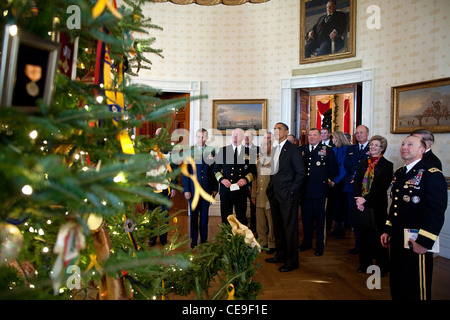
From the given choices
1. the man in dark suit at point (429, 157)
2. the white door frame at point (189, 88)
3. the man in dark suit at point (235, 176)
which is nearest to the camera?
the man in dark suit at point (429, 157)

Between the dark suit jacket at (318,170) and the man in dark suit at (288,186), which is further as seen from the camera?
the dark suit jacket at (318,170)

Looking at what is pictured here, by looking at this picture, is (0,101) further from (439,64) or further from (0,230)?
(439,64)

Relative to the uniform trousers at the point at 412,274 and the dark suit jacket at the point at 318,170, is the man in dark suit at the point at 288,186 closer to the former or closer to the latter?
the dark suit jacket at the point at 318,170

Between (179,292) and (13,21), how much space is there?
5.80 feet

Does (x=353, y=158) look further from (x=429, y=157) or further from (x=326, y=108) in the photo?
(x=326, y=108)

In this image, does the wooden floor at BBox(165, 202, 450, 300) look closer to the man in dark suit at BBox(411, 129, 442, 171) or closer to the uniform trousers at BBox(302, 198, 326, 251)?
the uniform trousers at BBox(302, 198, 326, 251)

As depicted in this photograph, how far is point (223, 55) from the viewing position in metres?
7.36

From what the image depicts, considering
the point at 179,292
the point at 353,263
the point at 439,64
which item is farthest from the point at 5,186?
the point at 439,64

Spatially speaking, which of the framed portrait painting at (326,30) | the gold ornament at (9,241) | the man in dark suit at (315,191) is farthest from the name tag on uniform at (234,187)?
the framed portrait painting at (326,30)

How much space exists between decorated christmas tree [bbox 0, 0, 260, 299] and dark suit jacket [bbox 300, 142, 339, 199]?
3400 millimetres

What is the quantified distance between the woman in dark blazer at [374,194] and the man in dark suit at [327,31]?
3.79 m

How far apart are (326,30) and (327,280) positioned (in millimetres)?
5576

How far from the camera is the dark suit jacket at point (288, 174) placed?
3.74 m

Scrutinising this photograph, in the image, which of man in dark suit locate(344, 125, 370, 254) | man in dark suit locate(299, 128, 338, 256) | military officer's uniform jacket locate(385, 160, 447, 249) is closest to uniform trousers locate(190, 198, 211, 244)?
man in dark suit locate(299, 128, 338, 256)
